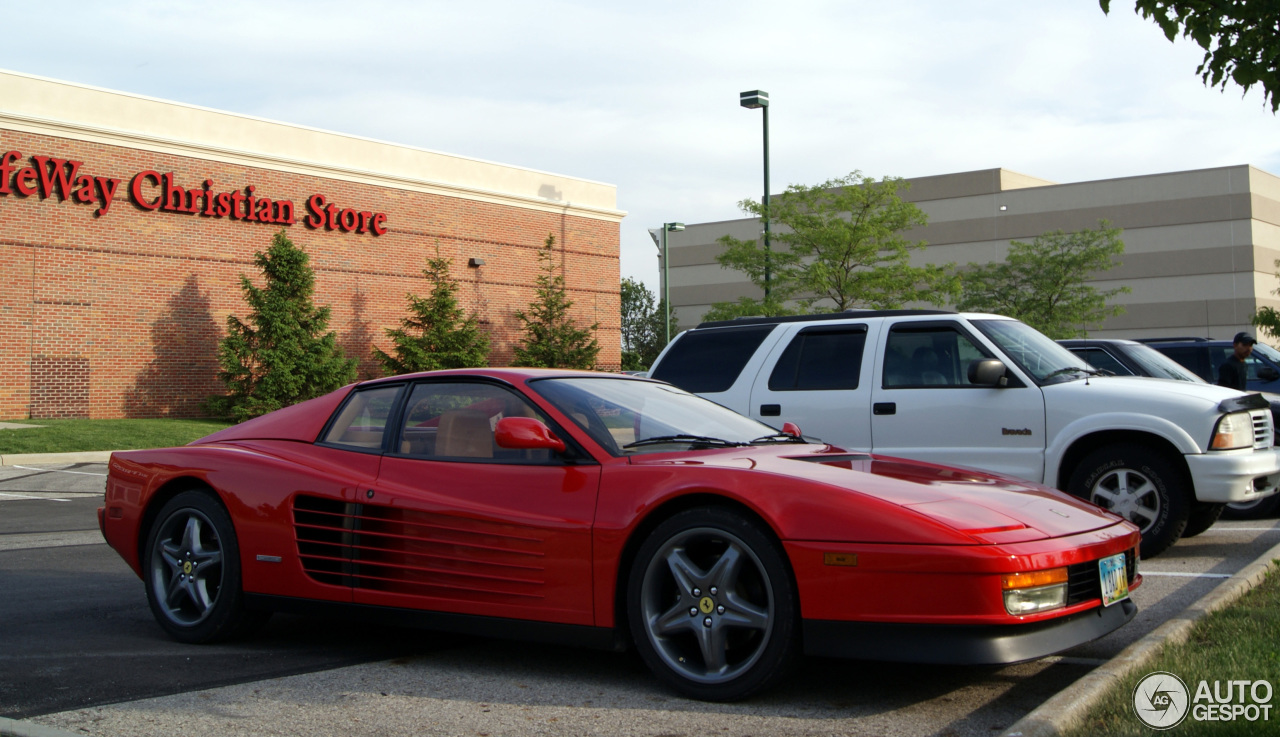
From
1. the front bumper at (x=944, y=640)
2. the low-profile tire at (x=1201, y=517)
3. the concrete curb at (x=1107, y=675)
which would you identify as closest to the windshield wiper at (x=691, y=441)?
the front bumper at (x=944, y=640)

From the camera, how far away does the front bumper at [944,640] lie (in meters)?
3.75

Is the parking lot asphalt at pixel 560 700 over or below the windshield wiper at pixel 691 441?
below

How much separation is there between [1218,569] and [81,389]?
23.5 m

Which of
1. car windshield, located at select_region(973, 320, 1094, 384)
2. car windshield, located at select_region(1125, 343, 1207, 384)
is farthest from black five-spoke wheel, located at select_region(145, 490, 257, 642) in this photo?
car windshield, located at select_region(1125, 343, 1207, 384)

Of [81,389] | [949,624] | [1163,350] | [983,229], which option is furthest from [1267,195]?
[949,624]

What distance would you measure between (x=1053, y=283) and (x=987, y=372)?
31.6 meters

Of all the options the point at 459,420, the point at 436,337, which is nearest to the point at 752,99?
the point at 436,337

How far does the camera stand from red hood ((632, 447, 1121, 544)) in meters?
4.01

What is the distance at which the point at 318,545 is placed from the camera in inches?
199

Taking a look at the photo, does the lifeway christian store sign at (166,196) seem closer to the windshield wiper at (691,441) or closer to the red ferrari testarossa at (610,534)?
the red ferrari testarossa at (610,534)

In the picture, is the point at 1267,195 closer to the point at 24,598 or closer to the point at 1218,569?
the point at 1218,569

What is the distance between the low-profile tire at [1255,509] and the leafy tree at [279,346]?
2001 centimetres

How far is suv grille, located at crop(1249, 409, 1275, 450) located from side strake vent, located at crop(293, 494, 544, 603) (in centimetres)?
566

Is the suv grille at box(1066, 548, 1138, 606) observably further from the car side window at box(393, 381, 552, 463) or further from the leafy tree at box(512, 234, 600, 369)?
the leafy tree at box(512, 234, 600, 369)
